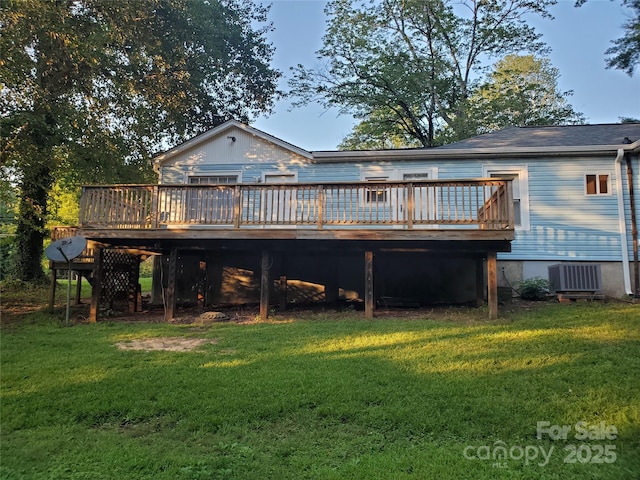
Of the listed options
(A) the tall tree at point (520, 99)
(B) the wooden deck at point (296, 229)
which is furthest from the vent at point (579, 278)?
(A) the tall tree at point (520, 99)

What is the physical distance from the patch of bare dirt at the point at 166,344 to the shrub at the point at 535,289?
23.2ft

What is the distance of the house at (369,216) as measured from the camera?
27.9 ft

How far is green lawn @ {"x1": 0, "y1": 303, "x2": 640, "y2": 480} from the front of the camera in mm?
2977

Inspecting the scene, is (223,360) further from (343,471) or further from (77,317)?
(77,317)

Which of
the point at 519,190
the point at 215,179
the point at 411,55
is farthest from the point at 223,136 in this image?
the point at 411,55

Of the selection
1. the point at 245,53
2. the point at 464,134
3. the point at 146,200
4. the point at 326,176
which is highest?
the point at 245,53

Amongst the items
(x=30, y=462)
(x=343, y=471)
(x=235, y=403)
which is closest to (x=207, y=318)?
(x=235, y=403)

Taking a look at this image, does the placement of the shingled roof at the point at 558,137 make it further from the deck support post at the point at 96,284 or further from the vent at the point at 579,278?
the deck support post at the point at 96,284

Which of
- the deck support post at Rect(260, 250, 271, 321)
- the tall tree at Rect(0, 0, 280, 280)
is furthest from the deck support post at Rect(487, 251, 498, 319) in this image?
A: the tall tree at Rect(0, 0, 280, 280)

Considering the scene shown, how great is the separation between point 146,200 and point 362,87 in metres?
16.2

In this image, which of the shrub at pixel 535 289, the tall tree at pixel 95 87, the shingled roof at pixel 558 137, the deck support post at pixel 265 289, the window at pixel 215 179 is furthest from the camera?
the window at pixel 215 179

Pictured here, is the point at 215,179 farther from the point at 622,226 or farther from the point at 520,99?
the point at 520,99

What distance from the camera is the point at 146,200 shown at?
29.1 ft

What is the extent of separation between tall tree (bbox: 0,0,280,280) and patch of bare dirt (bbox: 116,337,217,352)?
6.03 meters
